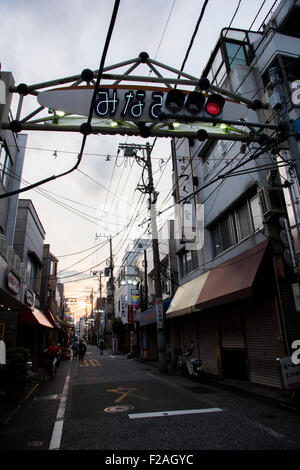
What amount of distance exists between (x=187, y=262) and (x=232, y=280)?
768 centimetres

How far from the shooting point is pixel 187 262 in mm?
18500

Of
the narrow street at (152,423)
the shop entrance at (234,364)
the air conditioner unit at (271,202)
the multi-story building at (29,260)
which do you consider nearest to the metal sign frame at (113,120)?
the air conditioner unit at (271,202)

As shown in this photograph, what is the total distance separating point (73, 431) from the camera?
612 centimetres

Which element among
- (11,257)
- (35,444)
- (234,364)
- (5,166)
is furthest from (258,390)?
(5,166)

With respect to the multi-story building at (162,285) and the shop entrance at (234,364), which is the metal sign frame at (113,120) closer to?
the shop entrance at (234,364)

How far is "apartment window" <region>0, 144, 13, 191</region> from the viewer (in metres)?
14.4

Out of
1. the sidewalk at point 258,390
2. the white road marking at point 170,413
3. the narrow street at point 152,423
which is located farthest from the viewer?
the sidewalk at point 258,390

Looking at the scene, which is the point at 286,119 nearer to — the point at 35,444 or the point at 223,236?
the point at 223,236

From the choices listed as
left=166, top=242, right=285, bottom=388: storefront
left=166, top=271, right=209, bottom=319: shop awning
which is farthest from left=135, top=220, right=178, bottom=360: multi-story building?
left=166, top=242, right=285, bottom=388: storefront

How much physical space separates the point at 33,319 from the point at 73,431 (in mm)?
11670

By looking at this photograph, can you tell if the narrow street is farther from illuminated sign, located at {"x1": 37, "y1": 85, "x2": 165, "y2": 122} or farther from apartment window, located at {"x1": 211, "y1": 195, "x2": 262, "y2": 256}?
illuminated sign, located at {"x1": 37, "y1": 85, "x2": 165, "y2": 122}

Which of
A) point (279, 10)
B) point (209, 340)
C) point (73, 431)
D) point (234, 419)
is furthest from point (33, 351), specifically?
point (279, 10)

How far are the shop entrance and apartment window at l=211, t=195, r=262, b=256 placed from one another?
4531mm

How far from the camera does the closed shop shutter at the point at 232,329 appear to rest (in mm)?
11719
